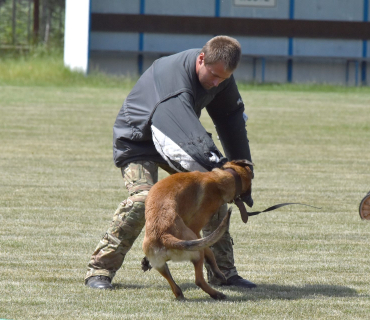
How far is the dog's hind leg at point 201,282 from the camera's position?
457cm

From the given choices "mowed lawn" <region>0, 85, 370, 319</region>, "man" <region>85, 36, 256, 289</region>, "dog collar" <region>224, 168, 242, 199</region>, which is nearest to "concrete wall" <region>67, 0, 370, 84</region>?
"mowed lawn" <region>0, 85, 370, 319</region>

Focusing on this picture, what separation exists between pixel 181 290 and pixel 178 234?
21.7 inches

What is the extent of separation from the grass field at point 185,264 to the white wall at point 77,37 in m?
12.0

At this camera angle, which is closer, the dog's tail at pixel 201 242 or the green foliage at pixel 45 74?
the dog's tail at pixel 201 242

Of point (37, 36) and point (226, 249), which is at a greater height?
point (37, 36)

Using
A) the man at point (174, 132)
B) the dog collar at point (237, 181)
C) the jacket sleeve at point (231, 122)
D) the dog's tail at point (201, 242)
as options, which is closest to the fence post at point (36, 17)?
the jacket sleeve at point (231, 122)

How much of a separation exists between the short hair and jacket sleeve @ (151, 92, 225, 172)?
0.29 metres

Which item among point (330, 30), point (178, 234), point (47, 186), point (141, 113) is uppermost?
point (330, 30)

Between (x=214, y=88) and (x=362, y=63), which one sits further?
(x=362, y=63)

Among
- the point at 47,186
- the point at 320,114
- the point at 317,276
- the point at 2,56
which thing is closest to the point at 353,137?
the point at 320,114

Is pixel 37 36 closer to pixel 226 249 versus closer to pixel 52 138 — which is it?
pixel 52 138

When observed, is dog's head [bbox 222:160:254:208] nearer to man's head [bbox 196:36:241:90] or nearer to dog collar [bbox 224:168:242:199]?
dog collar [bbox 224:168:242:199]

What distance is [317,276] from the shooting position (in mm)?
5527

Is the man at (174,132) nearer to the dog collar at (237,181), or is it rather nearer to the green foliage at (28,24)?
the dog collar at (237,181)
